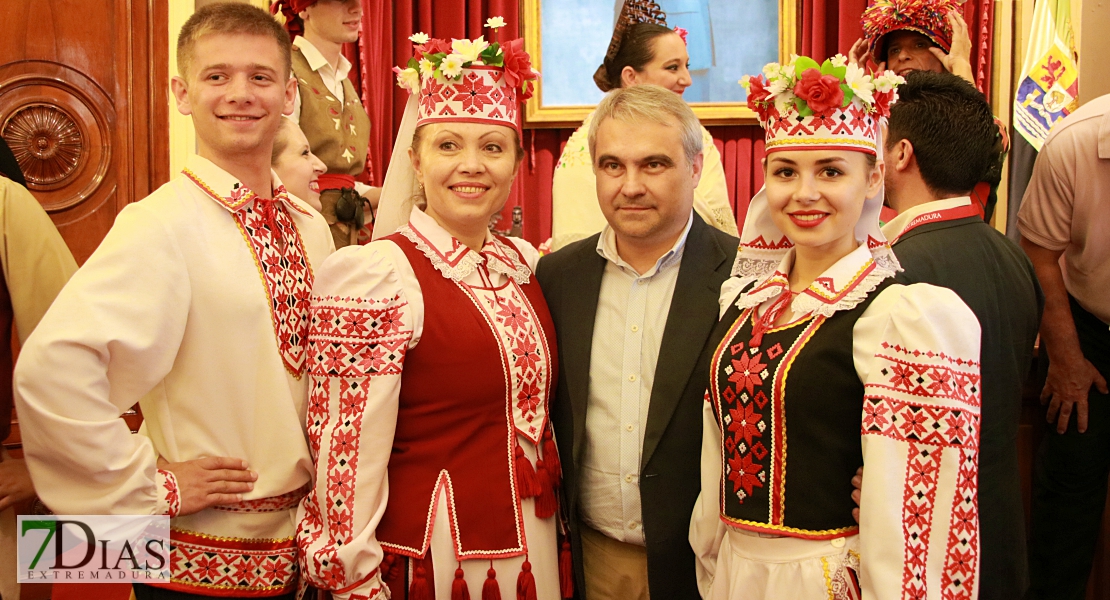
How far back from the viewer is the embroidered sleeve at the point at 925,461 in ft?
5.18

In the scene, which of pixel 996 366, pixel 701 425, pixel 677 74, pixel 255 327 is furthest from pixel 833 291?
pixel 677 74

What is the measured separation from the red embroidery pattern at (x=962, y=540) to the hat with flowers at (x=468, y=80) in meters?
1.26

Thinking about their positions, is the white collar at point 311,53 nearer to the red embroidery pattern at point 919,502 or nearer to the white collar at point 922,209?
the white collar at point 922,209

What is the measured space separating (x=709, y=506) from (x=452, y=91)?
1114mm

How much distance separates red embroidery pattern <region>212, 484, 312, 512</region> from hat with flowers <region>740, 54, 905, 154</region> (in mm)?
1285

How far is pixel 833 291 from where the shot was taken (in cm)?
177

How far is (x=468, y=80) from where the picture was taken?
6.95 feet

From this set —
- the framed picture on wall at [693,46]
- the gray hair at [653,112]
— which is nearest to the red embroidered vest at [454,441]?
the gray hair at [653,112]

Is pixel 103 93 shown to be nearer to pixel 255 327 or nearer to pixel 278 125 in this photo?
pixel 278 125

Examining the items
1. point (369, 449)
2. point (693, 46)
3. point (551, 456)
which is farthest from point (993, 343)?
point (693, 46)

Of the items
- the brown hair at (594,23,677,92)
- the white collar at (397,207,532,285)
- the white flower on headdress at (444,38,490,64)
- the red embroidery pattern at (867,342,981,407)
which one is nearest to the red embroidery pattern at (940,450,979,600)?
the red embroidery pattern at (867,342,981,407)

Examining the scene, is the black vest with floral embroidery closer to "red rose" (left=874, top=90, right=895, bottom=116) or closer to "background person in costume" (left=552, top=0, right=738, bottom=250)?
"red rose" (left=874, top=90, right=895, bottom=116)

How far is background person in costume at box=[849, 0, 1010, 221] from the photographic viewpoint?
3.18 m

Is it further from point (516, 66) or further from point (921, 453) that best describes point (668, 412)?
point (516, 66)
